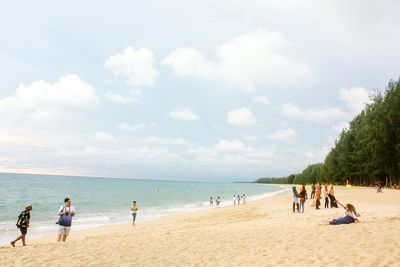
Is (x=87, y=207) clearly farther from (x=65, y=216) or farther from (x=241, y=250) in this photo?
(x=241, y=250)

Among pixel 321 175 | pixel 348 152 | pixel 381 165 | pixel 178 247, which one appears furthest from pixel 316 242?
pixel 321 175

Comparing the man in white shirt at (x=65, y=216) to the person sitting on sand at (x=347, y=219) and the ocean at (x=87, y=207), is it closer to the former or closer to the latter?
the ocean at (x=87, y=207)

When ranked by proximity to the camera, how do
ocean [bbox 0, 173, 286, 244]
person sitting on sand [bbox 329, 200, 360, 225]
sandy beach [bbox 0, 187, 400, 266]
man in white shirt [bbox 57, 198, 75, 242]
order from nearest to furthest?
sandy beach [bbox 0, 187, 400, 266] → man in white shirt [bbox 57, 198, 75, 242] → person sitting on sand [bbox 329, 200, 360, 225] → ocean [bbox 0, 173, 286, 244]

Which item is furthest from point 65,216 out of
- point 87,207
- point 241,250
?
point 87,207

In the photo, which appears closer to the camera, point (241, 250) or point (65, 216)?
point (241, 250)

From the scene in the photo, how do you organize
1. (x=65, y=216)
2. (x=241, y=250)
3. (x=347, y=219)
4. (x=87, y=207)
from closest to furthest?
(x=241, y=250) < (x=65, y=216) < (x=347, y=219) < (x=87, y=207)

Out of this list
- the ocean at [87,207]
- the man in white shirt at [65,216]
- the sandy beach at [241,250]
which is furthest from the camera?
the ocean at [87,207]

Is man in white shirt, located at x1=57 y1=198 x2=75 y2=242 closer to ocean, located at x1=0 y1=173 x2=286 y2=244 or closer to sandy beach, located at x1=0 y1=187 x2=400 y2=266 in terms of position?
sandy beach, located at x1=0 y1=187 x2=400 y2=266

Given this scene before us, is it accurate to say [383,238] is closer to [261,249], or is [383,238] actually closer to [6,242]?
[261,249]

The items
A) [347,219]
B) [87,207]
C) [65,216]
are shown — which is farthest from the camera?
[87,207]

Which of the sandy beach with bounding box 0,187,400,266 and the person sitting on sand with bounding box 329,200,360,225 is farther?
the person sitting on sand with bounding box 329,200,360,225

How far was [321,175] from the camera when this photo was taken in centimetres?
12488

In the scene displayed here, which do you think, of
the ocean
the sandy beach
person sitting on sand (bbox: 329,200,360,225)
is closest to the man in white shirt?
the sandy beach

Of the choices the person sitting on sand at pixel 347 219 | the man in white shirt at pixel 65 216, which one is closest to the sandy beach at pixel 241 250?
the person sitting on sand at pixel 347 219
